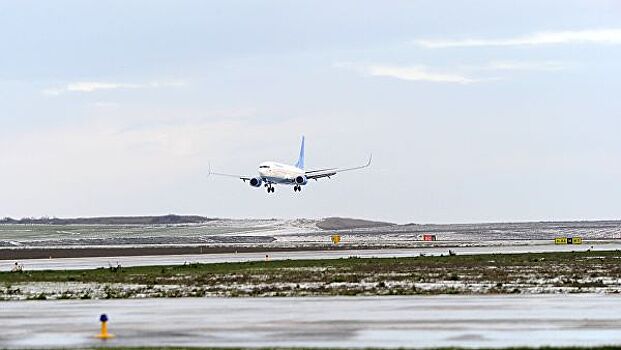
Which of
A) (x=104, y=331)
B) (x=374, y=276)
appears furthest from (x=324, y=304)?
(x=374, y=276)

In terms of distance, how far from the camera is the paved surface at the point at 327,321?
30997 mm

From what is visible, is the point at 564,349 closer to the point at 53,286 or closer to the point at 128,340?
the point at 128,340

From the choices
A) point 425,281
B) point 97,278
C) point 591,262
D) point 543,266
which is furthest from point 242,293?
point 591,262

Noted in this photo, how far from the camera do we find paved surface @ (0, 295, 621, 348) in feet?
102

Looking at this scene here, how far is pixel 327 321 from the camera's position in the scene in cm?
3638

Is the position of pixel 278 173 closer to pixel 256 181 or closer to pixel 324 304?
pixel 256 181

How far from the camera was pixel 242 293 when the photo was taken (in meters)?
51.1

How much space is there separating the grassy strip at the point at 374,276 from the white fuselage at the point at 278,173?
65753 mm

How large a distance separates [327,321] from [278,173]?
112m

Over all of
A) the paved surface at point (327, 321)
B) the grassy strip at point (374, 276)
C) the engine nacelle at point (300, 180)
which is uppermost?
the engine nacelle at point (300, 180)

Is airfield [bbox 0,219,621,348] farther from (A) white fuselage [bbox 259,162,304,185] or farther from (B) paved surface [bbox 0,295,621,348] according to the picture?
(A) white fuselage [bbox 259,162,304,185]

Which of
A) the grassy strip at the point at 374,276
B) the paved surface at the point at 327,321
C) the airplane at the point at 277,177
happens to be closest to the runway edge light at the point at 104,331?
the paved surface at the point at 327,321

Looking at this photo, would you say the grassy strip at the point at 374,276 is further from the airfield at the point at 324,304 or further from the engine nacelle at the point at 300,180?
the engine nacelle at the point at 300,180

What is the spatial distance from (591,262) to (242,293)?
95.9 ft
